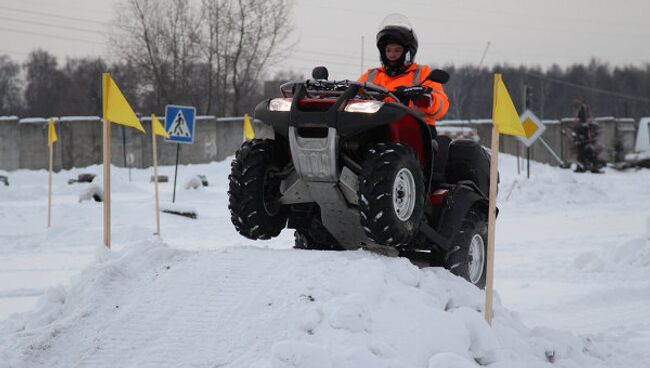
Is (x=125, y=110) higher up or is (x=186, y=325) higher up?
(x=125, y=110)

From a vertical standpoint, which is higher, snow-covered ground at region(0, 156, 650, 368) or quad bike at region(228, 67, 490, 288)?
quad bike at region(228, 67, 490, 288)

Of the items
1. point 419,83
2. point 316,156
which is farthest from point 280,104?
point 419,83

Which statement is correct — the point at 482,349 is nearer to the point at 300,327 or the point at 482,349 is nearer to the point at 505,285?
the point at 300,327

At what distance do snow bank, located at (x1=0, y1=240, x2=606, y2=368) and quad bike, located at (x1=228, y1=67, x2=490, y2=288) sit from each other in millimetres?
399

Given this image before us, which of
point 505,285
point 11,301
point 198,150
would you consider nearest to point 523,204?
point 505,285

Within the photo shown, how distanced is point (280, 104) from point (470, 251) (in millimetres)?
1976

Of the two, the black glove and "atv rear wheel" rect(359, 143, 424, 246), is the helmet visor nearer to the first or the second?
the black glove

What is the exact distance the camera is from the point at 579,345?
581cm

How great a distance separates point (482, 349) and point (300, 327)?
3.61 ft

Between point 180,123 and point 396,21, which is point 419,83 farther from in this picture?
point 180,123

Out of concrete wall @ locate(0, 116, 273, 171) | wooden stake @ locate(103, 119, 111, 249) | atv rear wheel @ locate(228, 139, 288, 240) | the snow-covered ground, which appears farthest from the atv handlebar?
concrete wall @ locate(0, 116, 273, 171)

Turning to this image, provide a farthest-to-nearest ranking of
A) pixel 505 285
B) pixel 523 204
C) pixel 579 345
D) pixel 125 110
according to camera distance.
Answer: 1. pixel 523 204
2. pixel 505 285
3. pixel 125 110
4. pixel 579 345

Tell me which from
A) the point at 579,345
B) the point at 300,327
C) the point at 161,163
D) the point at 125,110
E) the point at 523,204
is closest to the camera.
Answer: the point at 300,327

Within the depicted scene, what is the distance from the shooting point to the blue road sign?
1923cm
